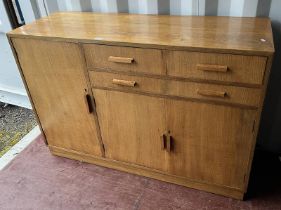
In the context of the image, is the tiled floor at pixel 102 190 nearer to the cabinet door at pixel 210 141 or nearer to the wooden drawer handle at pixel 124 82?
the cabinet door at pixel 210 141

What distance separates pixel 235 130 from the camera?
1.31m

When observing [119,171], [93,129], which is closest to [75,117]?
[93,129]

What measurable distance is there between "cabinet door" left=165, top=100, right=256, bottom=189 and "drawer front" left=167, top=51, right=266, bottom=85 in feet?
0.49

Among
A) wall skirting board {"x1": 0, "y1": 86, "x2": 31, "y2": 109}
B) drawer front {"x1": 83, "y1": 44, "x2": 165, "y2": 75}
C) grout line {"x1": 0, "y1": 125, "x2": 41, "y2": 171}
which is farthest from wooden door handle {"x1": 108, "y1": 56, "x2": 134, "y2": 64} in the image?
wall skirting board {"x1": 0, "y1": 86, "x2": 31, "y2": 109}

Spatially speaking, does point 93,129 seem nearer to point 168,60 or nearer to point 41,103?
point 41,103

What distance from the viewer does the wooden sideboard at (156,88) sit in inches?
47.3

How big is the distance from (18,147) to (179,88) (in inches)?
55.5

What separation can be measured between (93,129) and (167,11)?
82 centimetres

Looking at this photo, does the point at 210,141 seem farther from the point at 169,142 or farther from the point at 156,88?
the point at 156,88

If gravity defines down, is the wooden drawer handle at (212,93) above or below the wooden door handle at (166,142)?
above

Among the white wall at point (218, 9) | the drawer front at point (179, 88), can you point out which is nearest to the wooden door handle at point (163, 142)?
the drawer front at point (179, 88)

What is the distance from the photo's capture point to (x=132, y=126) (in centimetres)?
154

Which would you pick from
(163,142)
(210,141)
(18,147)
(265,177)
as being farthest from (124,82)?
(18,147)

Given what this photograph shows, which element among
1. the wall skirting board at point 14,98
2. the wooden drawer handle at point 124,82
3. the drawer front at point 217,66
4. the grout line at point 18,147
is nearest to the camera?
the drawer front at point 217,66
